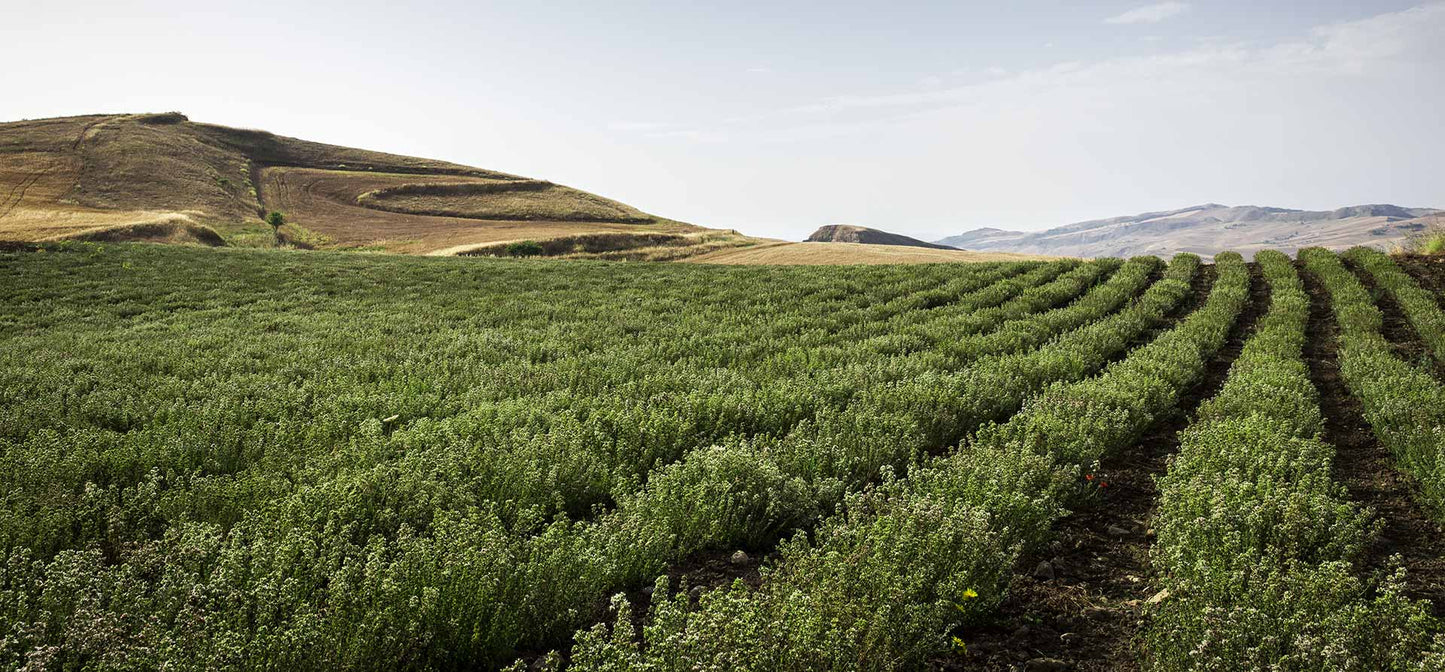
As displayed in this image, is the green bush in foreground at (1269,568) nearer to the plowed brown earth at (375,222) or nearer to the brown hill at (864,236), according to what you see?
the plowed brown earth at (375,222)

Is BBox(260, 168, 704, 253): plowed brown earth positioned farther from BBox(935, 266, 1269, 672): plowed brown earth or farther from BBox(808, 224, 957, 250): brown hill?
BBox(808, 224, 957, 250): brown hill

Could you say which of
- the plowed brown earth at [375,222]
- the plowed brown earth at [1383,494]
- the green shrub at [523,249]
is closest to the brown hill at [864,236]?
the plowed brown earth at [375,222]

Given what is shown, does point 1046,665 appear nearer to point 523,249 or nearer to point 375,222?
point 523,249

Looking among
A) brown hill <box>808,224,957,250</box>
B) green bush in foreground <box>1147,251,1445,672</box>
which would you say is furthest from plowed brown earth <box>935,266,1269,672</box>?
brown hill <box>808,224,957,250</box>

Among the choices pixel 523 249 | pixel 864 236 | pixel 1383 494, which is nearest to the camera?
pixel 1383 494

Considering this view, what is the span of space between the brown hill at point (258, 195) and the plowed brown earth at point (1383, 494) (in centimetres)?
4547

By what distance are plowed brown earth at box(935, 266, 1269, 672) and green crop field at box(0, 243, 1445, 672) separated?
1.0 inches

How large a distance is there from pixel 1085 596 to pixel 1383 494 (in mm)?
3266

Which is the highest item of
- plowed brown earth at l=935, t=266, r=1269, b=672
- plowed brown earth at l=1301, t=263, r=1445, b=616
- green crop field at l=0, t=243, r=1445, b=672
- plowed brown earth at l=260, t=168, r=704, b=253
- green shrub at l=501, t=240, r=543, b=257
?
plowed brown earth at l=260, t=168, r=704, b=253

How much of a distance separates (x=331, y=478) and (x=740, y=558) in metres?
2.85

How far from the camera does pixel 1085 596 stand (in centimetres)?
381

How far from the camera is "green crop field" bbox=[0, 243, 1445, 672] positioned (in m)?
2.83

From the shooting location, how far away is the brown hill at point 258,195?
49.9 m

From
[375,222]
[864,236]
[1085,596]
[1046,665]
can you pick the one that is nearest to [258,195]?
[375,222]
